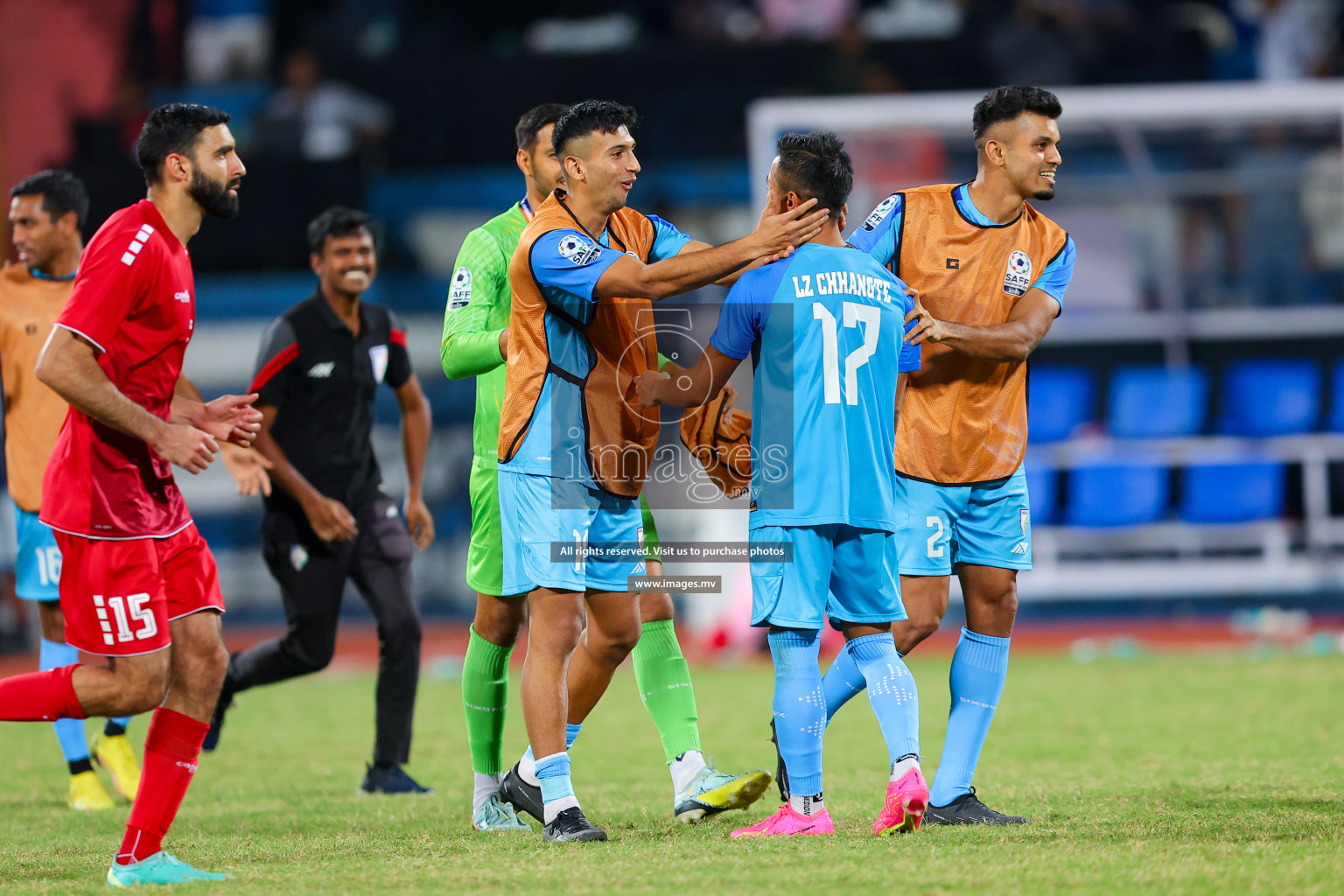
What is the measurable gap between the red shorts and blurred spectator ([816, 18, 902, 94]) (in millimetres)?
12133

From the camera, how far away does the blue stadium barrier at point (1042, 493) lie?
13.1 meters

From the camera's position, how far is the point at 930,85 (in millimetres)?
15953

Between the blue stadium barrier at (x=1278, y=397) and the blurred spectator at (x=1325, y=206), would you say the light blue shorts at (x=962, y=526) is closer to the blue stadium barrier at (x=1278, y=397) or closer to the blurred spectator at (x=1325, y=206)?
the blue stadium barrier at (x=1278, y=397)

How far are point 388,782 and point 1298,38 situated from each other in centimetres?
1321

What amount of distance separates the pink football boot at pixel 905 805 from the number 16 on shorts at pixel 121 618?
2380mm

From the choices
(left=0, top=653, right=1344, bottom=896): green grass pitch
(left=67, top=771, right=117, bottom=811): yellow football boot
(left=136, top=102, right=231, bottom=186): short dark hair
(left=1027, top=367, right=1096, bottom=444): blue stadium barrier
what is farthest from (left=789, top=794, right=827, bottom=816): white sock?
(left=1027, top=367, right=1096, bottom=444): blue stadium barrier

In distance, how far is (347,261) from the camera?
695cm

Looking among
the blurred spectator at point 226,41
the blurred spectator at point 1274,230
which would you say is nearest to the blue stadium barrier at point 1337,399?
the blurred spectator at point 1274,230

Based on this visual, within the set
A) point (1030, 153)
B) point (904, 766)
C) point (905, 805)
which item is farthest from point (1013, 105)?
point (905, 805)

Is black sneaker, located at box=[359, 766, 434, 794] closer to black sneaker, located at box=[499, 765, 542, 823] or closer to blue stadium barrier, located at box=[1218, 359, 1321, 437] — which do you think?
black sneaker, located at box=[499, 765, 542, 823]

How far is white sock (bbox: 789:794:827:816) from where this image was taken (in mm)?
4871

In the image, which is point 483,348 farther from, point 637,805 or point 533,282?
point 637,805

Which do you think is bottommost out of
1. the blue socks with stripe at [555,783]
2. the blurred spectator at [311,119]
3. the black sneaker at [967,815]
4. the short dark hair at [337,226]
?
the black sneaker at [967,815]

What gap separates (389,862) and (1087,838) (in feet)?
7.21
